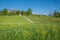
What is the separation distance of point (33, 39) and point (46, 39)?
440 millimetres

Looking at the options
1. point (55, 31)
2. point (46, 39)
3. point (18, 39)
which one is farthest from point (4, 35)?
point (55, 31)

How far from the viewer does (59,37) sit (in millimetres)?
4832

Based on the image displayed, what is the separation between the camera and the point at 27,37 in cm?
471

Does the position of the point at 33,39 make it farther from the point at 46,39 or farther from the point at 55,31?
the point at 55,31

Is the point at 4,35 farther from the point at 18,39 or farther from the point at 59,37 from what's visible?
the point at 59,37

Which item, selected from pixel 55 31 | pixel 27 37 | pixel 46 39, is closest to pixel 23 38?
pixel 27 37

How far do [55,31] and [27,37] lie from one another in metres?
1.07

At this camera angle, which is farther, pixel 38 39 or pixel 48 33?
pixel 48 33

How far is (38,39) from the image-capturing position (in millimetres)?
4648

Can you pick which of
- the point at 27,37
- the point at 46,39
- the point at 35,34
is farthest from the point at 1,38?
the point at 46,39

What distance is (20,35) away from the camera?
4723mm

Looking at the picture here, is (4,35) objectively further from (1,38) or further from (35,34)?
(35,34)

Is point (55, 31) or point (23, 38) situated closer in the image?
point (23, 38)

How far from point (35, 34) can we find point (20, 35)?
0.53 meters
